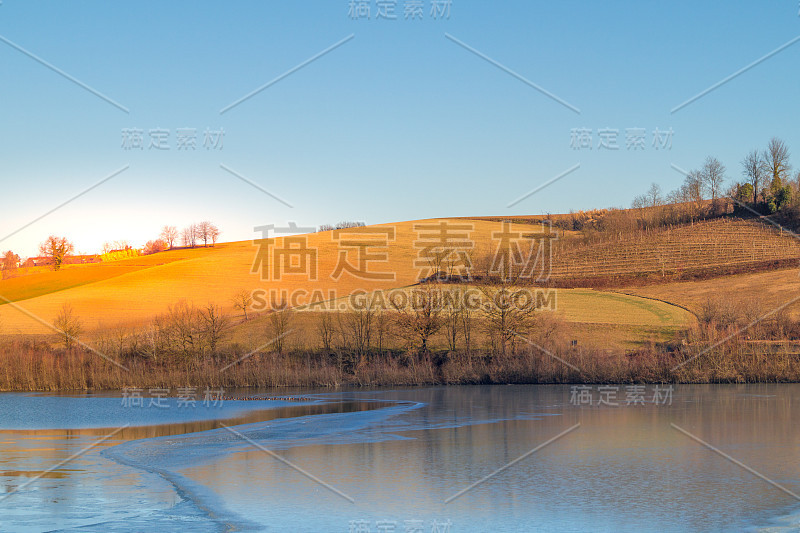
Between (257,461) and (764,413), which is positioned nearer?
(257,461)

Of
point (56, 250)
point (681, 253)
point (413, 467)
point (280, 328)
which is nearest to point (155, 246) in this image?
point (56, 250)

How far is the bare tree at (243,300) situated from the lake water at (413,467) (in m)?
28.9

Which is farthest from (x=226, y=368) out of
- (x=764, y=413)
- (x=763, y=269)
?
(x=763, y=269)

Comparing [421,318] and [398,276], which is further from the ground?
[398,276]

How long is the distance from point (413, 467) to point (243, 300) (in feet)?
145

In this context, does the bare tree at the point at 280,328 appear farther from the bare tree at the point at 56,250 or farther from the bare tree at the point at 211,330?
the bare tree at the point at 56,250

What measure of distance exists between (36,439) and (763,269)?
6264cm

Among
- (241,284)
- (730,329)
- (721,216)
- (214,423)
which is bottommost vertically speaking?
(214,423)

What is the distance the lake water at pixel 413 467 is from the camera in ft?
37.7

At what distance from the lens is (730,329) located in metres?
38.8

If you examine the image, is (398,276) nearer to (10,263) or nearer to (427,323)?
(427,323)

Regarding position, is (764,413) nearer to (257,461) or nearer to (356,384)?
(257,461)

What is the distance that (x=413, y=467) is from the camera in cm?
1600

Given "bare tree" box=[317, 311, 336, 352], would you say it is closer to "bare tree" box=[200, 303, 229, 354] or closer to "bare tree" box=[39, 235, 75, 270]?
"bare tree" box=[200, 303, 229, 354]
